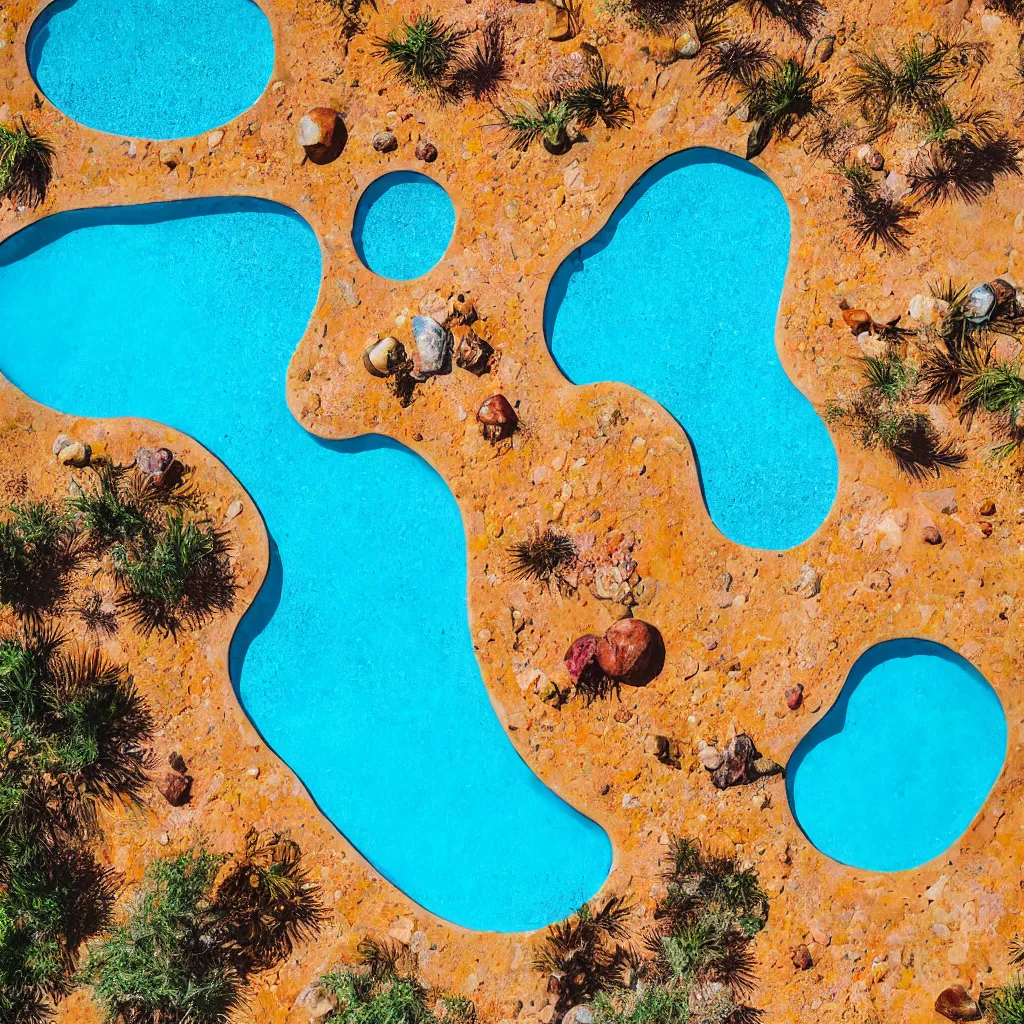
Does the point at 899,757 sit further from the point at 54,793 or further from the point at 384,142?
the point at 54,793

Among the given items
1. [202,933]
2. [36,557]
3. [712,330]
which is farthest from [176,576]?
[712,330]

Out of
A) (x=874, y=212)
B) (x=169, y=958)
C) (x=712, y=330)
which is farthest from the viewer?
(x=712, y=330)

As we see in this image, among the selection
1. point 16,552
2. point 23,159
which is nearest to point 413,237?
point 23,159

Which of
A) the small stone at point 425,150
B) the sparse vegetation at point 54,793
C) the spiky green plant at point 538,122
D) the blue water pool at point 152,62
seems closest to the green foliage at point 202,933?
the sparse vegetation at point 54,793

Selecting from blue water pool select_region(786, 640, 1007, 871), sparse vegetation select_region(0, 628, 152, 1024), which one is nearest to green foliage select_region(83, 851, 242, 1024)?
sparse vegetation select_region(0, 628, 152, 1024)

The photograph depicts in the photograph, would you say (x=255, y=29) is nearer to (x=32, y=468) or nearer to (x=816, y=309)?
(x=32, y=468)

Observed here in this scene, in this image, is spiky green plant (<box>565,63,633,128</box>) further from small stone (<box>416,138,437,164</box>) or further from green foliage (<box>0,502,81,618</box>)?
green foliage (<box>0,502,81,618</box>)

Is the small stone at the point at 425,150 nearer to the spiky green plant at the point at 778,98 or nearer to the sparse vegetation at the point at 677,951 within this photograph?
the spiky green plant at the point at 778,98
